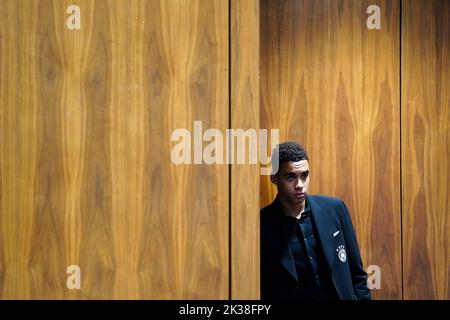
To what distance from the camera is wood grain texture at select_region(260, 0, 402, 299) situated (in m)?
2.50

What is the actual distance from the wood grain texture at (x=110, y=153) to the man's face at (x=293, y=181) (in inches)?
16.9

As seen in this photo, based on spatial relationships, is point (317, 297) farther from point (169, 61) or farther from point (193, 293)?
point (169, 61)

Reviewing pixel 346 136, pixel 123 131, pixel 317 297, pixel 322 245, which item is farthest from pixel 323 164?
pixel 123 131

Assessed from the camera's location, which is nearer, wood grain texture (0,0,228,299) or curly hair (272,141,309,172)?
wood grain texture (0,0,228,299)

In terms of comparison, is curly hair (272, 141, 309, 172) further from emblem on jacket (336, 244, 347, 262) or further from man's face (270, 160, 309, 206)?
emblem on jacket (336, 244, 347, 262)

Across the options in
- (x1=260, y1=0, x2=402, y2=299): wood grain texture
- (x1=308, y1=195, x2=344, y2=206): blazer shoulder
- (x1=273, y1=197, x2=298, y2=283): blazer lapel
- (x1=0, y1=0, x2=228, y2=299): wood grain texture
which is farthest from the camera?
(x1=260, y1=0, x2=402, y2=299): wood grain texture

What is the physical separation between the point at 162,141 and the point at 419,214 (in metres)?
1.50

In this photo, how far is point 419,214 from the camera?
257cm

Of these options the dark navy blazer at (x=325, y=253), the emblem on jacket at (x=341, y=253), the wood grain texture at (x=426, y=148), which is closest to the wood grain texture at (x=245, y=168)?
the dark navy blazer at (x=325, y=253)

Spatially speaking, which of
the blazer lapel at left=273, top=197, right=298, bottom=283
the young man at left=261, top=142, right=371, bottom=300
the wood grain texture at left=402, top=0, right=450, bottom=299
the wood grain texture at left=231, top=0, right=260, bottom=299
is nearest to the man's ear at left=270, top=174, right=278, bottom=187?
the young man at left=261, top=142, right=371, bottom=300

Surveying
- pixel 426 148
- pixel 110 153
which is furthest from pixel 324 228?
pixel 110 153

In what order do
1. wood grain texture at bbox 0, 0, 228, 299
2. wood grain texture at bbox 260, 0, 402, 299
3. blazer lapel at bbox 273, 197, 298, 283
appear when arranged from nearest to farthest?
wood grain texture at bbox 0, 0, 228, 299 → blazer lapel at bbox 273, 197, 298, 283 → wood grain texture at bbox 260, 0, 402, 299
